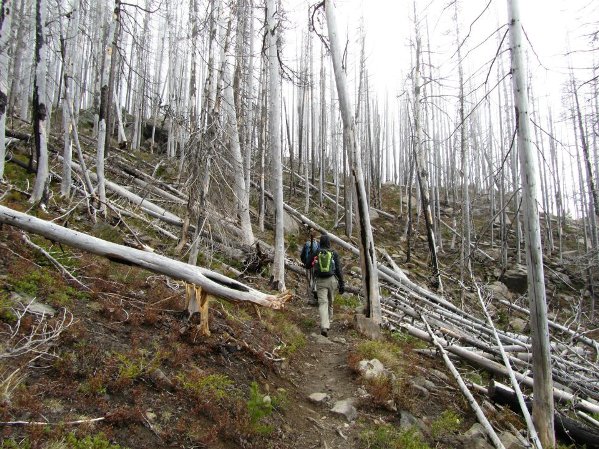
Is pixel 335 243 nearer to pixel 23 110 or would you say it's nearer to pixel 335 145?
pixel 335 145

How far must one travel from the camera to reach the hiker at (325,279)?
6754mm

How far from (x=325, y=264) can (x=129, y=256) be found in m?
3.81

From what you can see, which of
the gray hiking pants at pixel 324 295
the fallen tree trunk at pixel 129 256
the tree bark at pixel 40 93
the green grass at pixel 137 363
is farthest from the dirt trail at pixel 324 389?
the tree bark at pixel 40 93

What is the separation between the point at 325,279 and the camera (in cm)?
691

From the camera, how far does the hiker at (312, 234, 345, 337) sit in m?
6.75

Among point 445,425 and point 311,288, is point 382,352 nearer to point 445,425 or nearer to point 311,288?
point 445,425

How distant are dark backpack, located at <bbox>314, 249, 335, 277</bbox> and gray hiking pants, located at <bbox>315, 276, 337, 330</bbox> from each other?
115 millimetres

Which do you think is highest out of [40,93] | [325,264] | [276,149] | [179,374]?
[40,93]

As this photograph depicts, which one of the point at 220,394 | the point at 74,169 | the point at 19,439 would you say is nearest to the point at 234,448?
the point at 220,394

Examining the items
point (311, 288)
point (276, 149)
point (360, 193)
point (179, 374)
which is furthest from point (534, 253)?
point (276, 149)

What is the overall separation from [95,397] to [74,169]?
27.3 ft

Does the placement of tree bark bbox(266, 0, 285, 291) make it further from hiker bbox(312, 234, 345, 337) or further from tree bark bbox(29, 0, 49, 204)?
tree bark bbox(29, 0, 49, 204)

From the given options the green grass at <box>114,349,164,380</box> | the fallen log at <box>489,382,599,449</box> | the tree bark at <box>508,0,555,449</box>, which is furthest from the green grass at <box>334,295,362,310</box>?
the green grass at <box>114,349,164,380</box>

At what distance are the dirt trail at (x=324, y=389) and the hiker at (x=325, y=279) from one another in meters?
0.33
